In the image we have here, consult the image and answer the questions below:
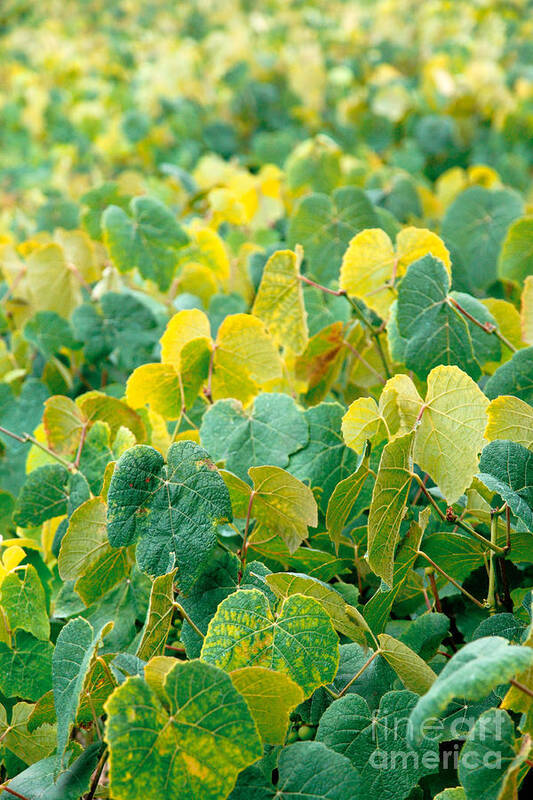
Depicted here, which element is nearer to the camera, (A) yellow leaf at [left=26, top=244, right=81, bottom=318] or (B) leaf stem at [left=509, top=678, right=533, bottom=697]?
(B) leaf stem at [left=509, top=678, right=533, bottom=697]

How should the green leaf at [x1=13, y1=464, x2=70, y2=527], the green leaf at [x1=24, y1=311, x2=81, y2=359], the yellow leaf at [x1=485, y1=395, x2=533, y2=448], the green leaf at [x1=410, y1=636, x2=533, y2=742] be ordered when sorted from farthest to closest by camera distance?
the green leaf at [x1=24, y1=311, x2=81, y2=359]
the green leaf at [x1=13, y1=464, x2=70, y2=527]
the yellow leaf at [x1=485, y1=395, x2=533, y2=448]
the green leaf at [x1=410, y1=636, x2=533, y2=742]

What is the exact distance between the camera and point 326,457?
1.15 m

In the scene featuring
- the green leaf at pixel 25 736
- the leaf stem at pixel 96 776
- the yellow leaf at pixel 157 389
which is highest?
the yellow leaf at pixel 157 389

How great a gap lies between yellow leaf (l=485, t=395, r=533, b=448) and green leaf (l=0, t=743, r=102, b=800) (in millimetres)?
581

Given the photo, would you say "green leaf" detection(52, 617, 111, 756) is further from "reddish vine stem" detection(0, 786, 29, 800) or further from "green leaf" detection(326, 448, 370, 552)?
"green leaf" detection(326, 448, 370, 552)

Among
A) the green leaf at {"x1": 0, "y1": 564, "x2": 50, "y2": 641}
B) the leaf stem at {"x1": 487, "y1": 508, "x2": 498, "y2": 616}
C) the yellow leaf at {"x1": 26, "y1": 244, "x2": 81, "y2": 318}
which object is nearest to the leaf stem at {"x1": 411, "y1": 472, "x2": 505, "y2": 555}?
the leaf stem at {"x1": 487, "y1": 508, "x2": 498, "y2": 616}

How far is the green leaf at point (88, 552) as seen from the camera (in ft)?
3.43

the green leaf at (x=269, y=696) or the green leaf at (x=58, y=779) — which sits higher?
the green leaf at (x=269, y=696)

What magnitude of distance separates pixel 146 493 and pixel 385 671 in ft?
1.13

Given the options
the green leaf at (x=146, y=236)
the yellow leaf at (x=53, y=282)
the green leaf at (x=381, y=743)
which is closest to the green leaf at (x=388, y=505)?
the green leaf at (x=381, y=743)

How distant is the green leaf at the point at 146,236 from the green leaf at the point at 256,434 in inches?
24.0

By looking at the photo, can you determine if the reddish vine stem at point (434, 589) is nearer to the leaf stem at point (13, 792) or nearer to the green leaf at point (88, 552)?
the green leaf at point (88, 552)

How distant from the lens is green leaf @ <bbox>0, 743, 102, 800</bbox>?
33.6 inches

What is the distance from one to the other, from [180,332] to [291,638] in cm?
56
